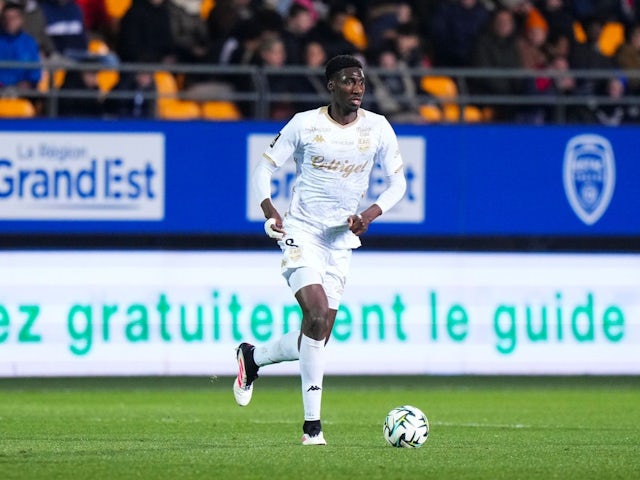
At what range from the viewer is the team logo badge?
1730 centimetres

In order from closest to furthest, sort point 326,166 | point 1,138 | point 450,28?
point 326,166
point 1,138
point 450,28

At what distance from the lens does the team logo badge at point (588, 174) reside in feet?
56.7

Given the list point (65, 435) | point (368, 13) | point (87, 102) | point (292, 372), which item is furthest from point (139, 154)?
point (65, 435)

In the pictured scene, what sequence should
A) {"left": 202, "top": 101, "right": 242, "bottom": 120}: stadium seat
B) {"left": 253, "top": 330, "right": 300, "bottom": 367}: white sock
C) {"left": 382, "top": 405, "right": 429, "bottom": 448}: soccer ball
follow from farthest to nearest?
{"left": 202, "top": 101, "right": 242, "bottom": 120}: stadium seat
{"left": 253, "top": 330, "right": 300, "bottom": 367}: white sock
{"left": 382, "top": 405, "right": 429, "bottom": 448}: soccer ball

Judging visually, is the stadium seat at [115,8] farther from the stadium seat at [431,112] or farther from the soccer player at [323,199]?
the soccer player at [323,199]

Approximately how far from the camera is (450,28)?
733 inches

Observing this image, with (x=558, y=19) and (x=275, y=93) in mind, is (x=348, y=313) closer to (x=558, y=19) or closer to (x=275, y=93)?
(x=275, y=93)

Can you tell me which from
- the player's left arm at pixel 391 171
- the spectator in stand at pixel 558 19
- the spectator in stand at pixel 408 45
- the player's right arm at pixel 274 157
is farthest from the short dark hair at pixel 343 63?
the spectator in stand at pixel 558 19

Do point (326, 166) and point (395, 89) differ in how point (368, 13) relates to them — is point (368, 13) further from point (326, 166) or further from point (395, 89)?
point (326, 166)

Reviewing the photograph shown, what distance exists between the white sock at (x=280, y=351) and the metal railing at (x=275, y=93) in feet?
20.6

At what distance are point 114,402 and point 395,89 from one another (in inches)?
217

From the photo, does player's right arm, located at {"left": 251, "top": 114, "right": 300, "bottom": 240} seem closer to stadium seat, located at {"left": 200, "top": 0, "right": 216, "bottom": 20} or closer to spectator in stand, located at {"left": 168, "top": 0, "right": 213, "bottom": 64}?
spectator in stand, located at {"left": 168, "top": 0, "right": 213, "bottom": 64}

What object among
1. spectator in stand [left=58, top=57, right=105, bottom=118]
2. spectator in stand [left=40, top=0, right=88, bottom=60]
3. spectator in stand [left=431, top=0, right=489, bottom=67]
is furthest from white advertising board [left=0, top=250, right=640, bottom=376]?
spectator in stand [left=431, top=0, right=489, bottom=67]

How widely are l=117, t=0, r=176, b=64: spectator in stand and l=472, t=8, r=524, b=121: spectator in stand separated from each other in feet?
12.1
